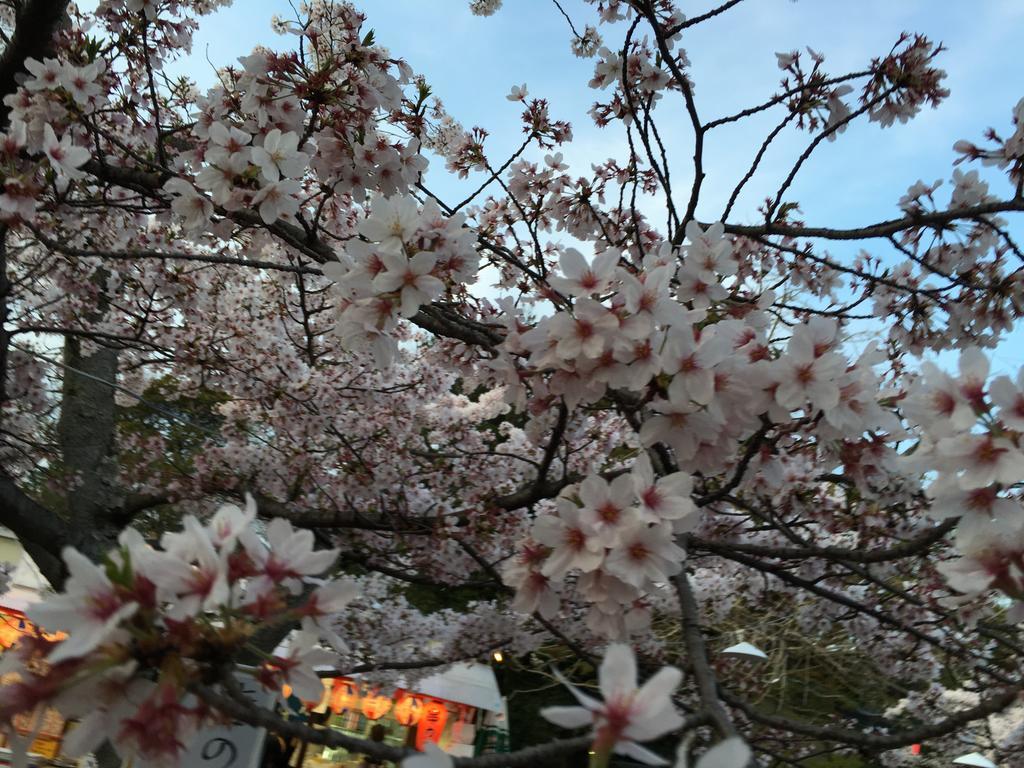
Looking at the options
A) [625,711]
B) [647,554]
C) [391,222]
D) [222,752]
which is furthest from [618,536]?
[222,752]

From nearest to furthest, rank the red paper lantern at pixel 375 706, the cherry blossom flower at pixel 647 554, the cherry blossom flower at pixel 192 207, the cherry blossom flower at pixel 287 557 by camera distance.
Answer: the cherry blossom flower at pixel 287 557, the cherry blossom flower at pixel 647 554, the cherry blossom flower at pixel 192 207, the red paper lantern at pixel 375 706

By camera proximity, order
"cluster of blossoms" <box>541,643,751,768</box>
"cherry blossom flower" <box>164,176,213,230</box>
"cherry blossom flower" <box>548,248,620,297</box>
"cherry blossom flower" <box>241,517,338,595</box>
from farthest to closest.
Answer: "cherry blossom flower" <box>164,176,213,230</box>
"cherry blossom flower" <box>548,248,620,297</box>
"cherry blossom flower" <box>241,517,338,595</box>
"cluster of blossoms" <box>541,643,751,768</box>

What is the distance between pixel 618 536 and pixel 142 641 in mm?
627

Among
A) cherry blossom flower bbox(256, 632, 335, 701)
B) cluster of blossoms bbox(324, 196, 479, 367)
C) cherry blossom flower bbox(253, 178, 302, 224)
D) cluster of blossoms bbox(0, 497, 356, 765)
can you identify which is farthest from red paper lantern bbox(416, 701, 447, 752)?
cluster of blossoms bbox(0, 497, 356, 765)

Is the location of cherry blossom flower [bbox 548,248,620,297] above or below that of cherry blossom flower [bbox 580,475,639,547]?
above

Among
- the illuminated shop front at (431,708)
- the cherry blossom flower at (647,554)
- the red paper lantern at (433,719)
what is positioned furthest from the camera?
the red paper lantern at (433,719)

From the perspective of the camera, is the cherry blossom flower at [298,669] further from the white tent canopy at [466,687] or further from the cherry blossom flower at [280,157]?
the white tent canopy at [466,687]

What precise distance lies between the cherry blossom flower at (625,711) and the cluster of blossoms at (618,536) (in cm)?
31

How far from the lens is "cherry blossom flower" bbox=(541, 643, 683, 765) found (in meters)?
0.68

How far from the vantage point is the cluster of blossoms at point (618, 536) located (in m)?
1.05

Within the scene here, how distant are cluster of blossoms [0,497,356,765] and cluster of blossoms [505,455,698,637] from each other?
44 cm

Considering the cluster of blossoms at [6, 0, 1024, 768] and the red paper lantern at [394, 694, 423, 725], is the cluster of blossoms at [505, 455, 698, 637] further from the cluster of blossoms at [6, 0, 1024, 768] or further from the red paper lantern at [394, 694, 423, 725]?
the red paper lantern at [394, 694, 423, 725]

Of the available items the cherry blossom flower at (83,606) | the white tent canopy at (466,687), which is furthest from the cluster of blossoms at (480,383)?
the white tent canopy at (466,687)

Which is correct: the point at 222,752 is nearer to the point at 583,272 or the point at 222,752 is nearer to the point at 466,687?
the point at 583,272
